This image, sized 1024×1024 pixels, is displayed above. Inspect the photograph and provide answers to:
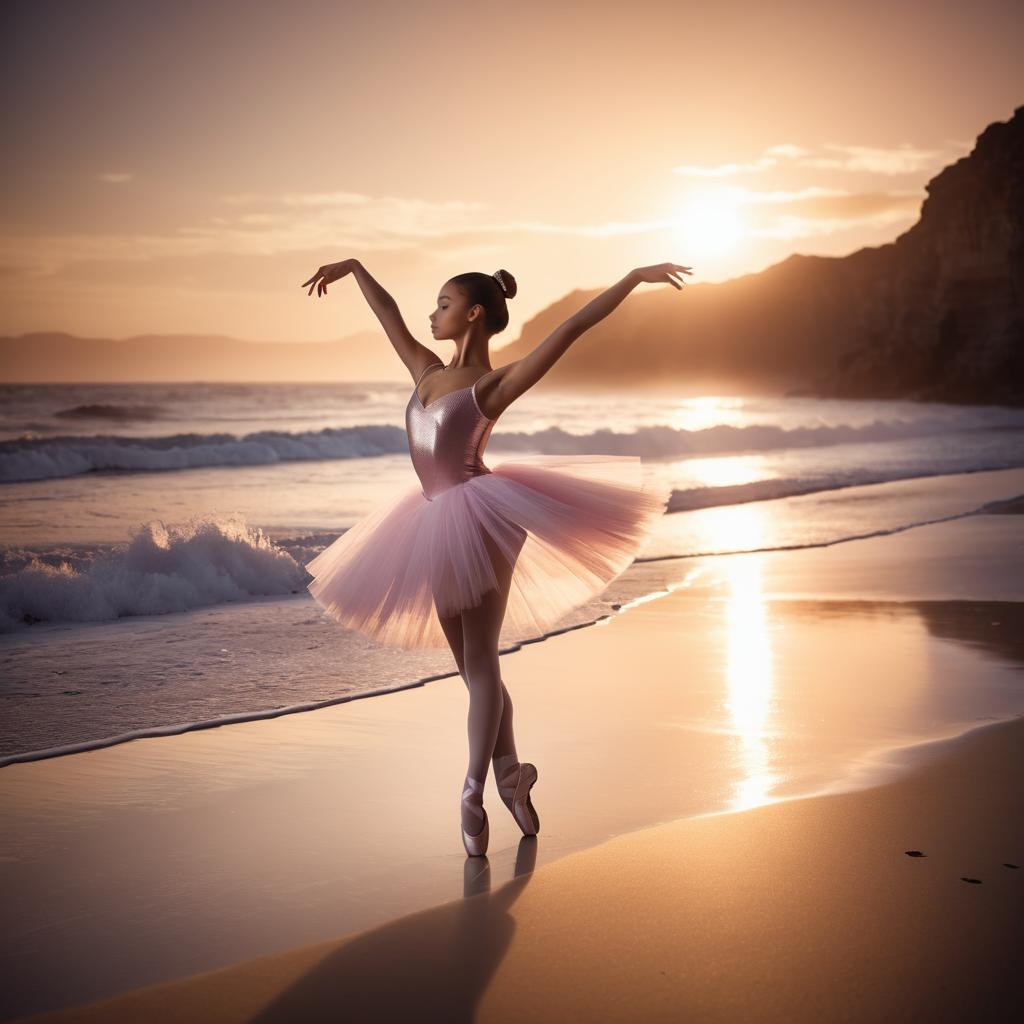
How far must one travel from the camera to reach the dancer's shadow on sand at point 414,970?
254 centimetres

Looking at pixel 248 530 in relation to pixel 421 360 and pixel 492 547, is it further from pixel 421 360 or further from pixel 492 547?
pixel 492 547

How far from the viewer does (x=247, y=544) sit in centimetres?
960

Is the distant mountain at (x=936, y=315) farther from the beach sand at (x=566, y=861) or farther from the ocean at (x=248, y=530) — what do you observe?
the beach sand at (x=566, y=861)

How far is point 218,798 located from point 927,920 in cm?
258

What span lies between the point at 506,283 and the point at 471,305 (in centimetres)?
15

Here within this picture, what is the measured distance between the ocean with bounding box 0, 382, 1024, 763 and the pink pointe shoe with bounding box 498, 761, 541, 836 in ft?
3.98

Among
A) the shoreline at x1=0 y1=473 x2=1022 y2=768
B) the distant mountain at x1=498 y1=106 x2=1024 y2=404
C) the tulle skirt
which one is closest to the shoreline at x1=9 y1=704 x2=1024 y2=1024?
the tulle skirt

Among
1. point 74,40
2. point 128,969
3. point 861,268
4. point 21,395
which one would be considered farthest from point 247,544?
point 861,268

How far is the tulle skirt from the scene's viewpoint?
371 cm

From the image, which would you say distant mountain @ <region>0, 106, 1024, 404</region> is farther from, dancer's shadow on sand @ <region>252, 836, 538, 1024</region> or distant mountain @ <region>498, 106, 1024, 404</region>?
dancer's shadow on sand @ <region>252, 836, 538, 1024</region>

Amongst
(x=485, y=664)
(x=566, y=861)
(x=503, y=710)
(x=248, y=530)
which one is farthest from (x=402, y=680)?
(x=248, y=530)

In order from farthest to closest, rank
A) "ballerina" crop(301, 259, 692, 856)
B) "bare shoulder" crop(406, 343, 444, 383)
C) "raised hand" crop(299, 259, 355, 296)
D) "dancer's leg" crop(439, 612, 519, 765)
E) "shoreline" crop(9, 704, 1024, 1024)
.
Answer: "raised hand" crop(299, 259, 355, 296), "bare shoulder" crop(406, 343, 444, 383), "dancer's leg" crop(439, 612, 519, 765), "ballerina" crop(301, 259, 692, 856), "shoreline" crop(9, 704, 1024, 1024)

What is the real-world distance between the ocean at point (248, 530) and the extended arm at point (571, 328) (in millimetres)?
829

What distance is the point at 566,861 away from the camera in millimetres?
3465
